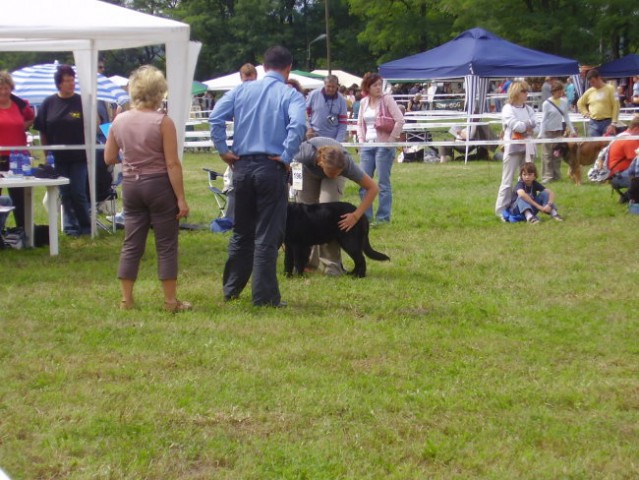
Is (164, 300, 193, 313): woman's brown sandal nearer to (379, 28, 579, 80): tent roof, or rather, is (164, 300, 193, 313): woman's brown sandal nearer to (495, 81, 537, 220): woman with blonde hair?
(495, 81, 537, 220): woman with blonde hair

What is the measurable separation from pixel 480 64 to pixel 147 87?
19.2 meters

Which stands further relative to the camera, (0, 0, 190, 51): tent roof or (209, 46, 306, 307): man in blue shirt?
(0, 0, 190, 51): tent roof

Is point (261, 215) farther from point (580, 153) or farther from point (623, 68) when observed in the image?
point (623, 68)

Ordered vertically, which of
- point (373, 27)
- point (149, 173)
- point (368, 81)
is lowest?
point (149, 173)

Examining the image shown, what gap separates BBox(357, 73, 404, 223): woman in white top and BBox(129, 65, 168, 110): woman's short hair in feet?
15.7

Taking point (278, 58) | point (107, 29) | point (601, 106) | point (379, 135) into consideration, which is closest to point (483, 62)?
point (601, 106)

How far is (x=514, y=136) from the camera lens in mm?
11469

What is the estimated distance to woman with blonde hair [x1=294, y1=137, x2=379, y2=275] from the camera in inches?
291

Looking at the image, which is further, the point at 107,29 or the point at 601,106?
the point at 601,106

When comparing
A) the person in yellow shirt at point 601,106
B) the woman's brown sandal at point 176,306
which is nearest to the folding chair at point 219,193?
the woman's brown sandal at point 176,306

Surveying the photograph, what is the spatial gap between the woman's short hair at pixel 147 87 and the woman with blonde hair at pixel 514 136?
581 centimetres

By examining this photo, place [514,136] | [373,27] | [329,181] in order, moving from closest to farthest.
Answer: [329,181] → [514,136] → [373,27]

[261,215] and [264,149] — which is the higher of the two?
[264,149]

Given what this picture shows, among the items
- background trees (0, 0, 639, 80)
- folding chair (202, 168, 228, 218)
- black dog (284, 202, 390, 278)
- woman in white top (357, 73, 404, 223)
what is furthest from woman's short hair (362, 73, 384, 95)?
background trees (0, 0, 639, 80)
